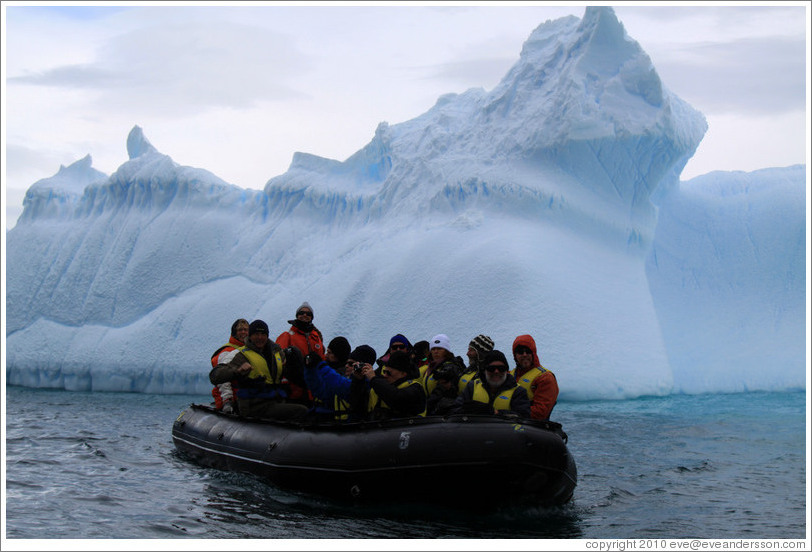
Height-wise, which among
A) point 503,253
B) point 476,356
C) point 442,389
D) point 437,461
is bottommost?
point 437,461

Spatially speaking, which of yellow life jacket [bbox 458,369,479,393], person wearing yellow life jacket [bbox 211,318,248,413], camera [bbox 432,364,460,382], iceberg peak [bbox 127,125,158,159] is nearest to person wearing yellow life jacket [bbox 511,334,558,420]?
yellow life jacket [bbox 458,369,479,393]

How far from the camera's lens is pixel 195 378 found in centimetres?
1638

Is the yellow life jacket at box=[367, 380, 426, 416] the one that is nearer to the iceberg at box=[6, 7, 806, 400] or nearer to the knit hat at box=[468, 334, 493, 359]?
the knit hat at box=[468, 334, 493, 359]

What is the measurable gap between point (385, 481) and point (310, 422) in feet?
3.26

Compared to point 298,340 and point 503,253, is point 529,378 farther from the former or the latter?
point 503,253

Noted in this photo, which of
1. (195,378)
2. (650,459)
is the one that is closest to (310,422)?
(650,459)

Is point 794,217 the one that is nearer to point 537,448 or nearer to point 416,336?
point 416,336

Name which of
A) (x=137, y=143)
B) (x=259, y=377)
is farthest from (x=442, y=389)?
(x=137, y=143)

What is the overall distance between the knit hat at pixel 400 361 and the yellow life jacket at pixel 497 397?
1.73 feet

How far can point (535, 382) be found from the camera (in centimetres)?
662

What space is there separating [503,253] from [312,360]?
28.7 feet

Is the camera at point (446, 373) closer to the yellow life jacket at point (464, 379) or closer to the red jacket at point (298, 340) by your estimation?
the yellow life jacket at point (464, 379)

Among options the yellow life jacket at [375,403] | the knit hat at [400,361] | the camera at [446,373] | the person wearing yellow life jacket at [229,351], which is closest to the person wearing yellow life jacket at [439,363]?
the camera at [446,373]

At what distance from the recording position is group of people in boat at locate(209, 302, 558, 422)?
20.8 feet
